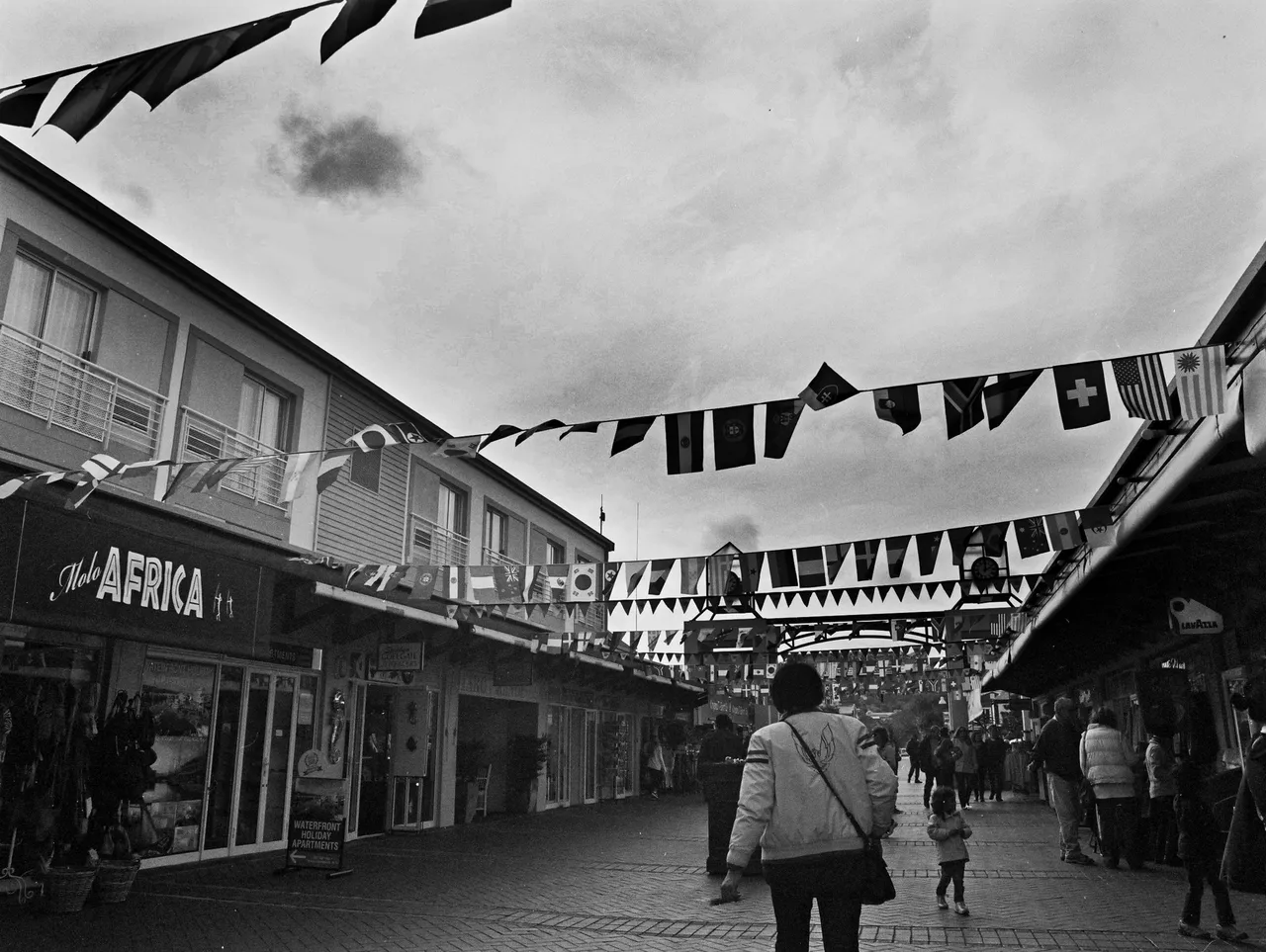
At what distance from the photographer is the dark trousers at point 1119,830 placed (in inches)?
444

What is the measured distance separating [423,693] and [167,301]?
8141mm

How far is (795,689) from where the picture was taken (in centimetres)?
463

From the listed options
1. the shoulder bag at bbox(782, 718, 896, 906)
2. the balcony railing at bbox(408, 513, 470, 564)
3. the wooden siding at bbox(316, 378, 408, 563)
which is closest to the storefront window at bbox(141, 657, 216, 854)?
the wooden siding at bbox(316, 378, 408, 563)

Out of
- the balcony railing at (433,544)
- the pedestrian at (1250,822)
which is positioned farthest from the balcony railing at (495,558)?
the pedestrian at (1250,822)

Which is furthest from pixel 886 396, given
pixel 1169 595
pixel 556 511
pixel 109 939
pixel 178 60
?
pixel 556 511

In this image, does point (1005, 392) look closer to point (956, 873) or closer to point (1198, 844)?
point (1198, 844)

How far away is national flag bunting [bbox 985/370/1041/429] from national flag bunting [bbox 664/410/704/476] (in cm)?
245

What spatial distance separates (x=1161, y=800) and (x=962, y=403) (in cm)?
625

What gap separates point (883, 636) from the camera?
27516 mm

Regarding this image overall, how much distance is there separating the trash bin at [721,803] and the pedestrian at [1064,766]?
12.6ft

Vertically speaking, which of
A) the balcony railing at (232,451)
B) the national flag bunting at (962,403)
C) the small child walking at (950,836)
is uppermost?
the balcony railing at (232,451)

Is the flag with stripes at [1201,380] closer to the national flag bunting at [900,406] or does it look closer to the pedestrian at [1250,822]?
the national flag bunting at [900,406]

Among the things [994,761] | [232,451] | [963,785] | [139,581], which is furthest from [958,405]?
[994,761]

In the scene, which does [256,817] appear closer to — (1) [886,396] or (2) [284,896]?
(2) [284,896]
